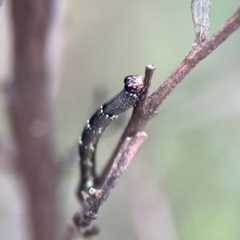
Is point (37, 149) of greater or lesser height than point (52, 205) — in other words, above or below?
above

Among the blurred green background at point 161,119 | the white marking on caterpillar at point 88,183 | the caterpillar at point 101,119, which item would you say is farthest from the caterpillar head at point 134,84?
the blurred green background at point 161,119

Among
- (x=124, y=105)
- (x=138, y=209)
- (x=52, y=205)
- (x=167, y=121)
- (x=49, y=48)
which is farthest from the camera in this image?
(x=167, y=121)

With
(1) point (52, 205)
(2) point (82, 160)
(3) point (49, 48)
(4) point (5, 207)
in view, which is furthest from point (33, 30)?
(4) point (5, 207)

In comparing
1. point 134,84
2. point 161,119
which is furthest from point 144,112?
point 161,119

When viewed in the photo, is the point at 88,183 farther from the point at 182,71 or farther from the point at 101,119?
the point at 182,71

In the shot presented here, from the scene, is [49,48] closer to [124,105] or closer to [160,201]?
[124,105]

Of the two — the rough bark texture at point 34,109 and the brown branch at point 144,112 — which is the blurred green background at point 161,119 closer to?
the rough bark texture at point 34,109

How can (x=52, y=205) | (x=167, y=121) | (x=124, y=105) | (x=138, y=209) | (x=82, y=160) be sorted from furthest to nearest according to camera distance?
(x=167, y=121)
(x=138, y=209)
(x=52, y=205)
(x=82, y=160)
(x=124, y=105)
